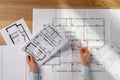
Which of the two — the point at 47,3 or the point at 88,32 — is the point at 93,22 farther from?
the point at 47,3

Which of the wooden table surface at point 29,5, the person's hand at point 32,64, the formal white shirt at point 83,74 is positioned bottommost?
the formal white shirt at point 83,74

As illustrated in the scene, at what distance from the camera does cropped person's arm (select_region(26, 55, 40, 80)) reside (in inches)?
34.6

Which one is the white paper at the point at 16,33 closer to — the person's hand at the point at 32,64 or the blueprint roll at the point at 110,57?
the person's hand at the point at 32,64

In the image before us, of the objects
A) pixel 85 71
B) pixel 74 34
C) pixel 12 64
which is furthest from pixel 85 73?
pixel 12 64

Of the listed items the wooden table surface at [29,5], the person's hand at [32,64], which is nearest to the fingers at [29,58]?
the person's hand at [32,64]

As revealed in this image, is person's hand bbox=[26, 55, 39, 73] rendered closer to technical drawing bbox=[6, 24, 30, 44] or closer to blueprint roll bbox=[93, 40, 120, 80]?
technical drawing bbox=[6, 24, 30, 44]

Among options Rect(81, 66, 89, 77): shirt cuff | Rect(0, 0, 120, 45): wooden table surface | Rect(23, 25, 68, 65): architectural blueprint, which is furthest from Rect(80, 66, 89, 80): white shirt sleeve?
Rect(0, 0, 120, 45): wooden table surface

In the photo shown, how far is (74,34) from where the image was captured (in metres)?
0.91

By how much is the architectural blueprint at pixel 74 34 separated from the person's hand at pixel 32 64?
0.02m

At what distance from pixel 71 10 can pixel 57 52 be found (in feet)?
0.52

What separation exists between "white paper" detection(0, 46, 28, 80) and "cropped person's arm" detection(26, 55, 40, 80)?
2 cm

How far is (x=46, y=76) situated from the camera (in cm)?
90

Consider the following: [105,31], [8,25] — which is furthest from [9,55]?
[105,31]

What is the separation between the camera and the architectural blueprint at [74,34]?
0.90 metres
